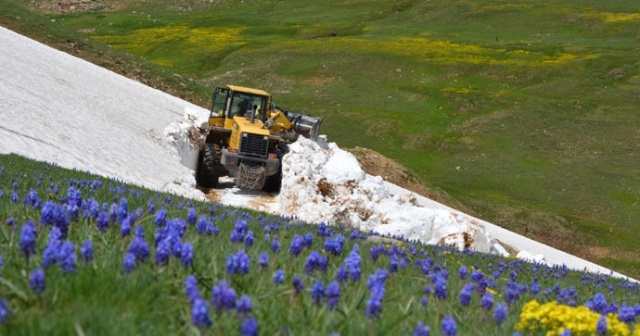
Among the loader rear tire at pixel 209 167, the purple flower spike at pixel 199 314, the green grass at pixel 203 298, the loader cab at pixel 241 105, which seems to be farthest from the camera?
the loader cab at pixel 241 105

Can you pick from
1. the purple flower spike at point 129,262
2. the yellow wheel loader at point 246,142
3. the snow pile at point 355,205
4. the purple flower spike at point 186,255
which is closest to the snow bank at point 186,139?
the yellow wheel loader at point 246,142

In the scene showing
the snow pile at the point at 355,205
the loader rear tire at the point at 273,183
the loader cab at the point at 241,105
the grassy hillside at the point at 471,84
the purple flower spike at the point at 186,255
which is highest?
the purple flower spike at the point at 186,255

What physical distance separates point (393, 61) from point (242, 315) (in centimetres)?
8037

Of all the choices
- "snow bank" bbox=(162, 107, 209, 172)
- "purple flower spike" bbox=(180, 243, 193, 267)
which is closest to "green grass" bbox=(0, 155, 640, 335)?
"purple flower spike" bbox=(180, 243, 193, 267)

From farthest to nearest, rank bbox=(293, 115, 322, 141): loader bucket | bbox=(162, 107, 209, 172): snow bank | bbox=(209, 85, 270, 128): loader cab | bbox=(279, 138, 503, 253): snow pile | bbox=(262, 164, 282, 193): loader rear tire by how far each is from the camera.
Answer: bbox=(293, 115, 322, 141): loader bucket → bbox=(162, 107, 209, 172): snow bank → bbox=(209, 85, 270, 128): loader cab → bbox=(262, 164, 282, 193): loader rear tire → bbox=(279, 138, 503, 253): snow pile

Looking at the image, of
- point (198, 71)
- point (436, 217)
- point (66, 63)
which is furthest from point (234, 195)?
point (198, 71)

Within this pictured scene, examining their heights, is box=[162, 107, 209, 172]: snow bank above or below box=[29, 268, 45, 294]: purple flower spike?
below

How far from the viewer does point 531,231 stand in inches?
1435

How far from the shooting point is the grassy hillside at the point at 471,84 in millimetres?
42438

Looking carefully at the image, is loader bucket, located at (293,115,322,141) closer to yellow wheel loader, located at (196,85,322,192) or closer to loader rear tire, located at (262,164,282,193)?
yellow wheel loader, located at (196,85,322,192)

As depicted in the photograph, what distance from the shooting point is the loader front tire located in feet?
92.7

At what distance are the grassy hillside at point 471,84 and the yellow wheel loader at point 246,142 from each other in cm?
1408

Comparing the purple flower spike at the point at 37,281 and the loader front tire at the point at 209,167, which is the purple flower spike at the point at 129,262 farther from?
the loader front tire at the point at 209,167

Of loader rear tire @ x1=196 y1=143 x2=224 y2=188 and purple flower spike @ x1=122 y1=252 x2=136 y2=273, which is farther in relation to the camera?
loader rear tire @ x1=196 y1=143 x2=224 y2=188
